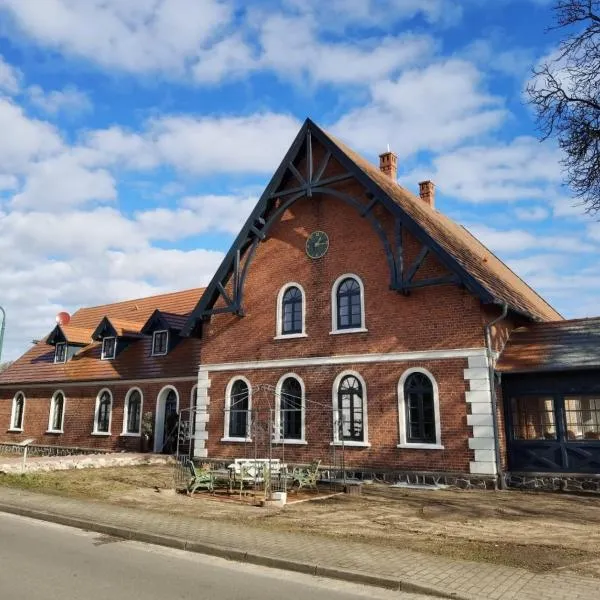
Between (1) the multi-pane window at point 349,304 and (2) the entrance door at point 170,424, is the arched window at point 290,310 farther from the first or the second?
(2) the entrance door at point 170,424

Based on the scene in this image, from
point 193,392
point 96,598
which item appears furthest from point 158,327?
point 96,598

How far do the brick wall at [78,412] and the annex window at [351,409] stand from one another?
7446mm

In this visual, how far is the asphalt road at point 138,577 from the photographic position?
5.82 meters

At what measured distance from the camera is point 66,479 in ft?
50.3

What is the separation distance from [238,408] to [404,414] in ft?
19.0

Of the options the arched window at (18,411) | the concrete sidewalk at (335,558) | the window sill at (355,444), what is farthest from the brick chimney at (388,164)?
the arched window at (18,411)

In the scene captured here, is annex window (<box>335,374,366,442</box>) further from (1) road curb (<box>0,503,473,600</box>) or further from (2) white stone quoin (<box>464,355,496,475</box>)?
(1) road curb (<box>0,503,473,600</box>)

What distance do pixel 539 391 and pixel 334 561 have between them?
9.41 m

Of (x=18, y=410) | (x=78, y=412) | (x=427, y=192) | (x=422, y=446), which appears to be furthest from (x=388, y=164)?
(x=18, y=410)

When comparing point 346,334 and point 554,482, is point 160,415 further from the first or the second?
point 554,482

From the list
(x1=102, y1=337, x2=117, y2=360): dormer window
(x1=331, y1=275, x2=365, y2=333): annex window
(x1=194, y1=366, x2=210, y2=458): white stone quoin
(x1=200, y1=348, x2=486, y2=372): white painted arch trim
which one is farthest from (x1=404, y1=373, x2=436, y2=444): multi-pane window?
(x1=102, y1=337, x2=117, y2=360): dormer window

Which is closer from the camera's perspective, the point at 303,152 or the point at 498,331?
the point at 498,331

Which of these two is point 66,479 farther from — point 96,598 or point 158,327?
point 96,598

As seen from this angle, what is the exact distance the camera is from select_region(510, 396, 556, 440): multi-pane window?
14.4 meters
